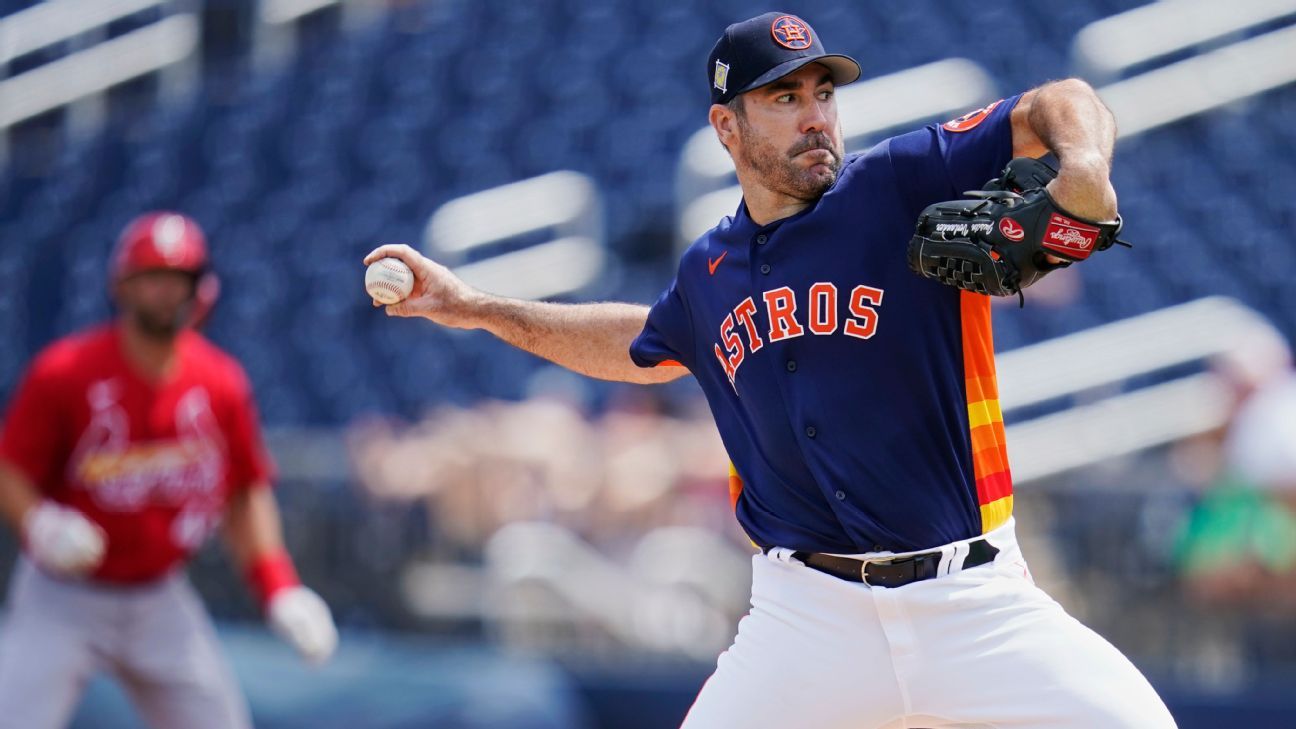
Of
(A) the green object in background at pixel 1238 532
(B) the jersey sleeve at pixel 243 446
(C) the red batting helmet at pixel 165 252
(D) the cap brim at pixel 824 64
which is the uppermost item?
(C) the red batting helmet at pixel 165 252

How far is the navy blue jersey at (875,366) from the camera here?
3336 millimetres

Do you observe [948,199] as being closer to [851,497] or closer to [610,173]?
[851,497]

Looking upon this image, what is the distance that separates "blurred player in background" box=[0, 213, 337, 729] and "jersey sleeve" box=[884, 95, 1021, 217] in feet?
10.5

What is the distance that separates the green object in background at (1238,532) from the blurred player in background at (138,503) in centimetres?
348

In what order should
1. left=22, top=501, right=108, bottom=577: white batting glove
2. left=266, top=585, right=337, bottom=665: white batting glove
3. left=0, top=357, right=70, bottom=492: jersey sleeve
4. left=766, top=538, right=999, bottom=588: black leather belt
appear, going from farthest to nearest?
1. left=266, top=585, right=337, bottom=665: white batting glove
2. left=0, top=357, right=70, bottom=492: jersey sleeve
3. left=22, top=501, right=108, bottom=577: white batting glove
4. left=766, top=538, right=999, bottom=588: black leather belt

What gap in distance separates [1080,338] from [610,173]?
3.90m

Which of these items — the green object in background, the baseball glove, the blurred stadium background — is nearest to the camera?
the baseball glove

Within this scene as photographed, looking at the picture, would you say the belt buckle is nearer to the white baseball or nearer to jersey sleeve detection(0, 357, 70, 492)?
the white baseball

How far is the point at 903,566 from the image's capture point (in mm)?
3312

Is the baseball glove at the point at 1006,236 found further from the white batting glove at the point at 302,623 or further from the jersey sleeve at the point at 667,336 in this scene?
the white batting glove at the point at 302,623

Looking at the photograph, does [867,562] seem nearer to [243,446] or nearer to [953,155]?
[953,155]

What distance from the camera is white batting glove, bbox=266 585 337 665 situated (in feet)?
19.4

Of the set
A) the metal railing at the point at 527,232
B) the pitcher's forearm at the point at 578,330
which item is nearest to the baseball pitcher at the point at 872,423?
the pitcher's forearm at the point at 578,330

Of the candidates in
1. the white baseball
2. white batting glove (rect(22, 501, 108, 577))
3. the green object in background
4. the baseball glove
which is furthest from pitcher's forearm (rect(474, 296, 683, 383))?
the green object in background
